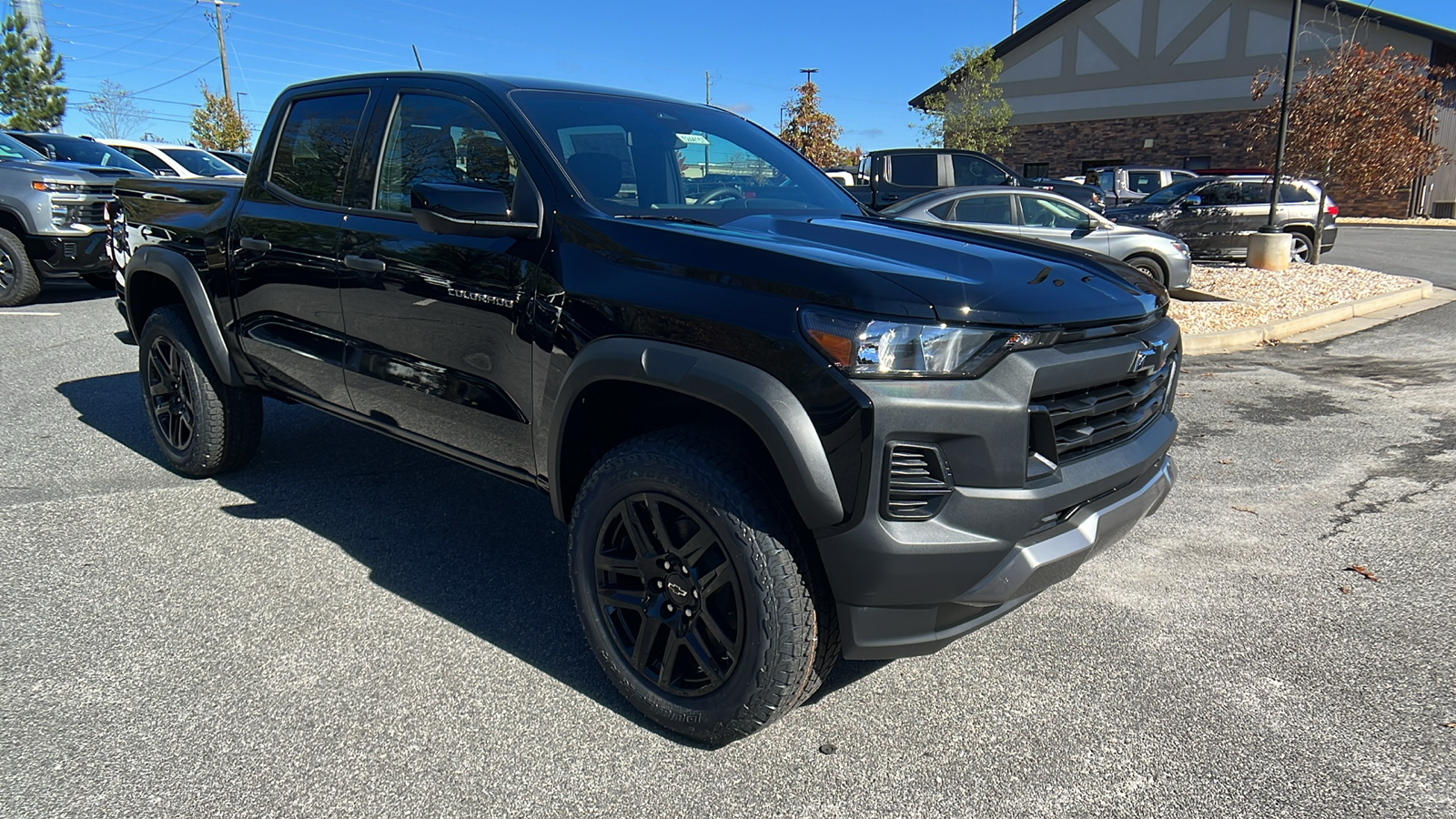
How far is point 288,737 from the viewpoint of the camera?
102 inches

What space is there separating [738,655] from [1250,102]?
119ft

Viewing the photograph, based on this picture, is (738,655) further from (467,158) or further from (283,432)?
(283,432)

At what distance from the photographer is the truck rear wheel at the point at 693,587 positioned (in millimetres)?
2336

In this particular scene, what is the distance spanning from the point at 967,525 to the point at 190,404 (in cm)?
389

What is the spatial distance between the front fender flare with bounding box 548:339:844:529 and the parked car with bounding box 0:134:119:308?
31.1 ft

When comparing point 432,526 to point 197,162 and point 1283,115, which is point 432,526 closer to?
point 1283,115

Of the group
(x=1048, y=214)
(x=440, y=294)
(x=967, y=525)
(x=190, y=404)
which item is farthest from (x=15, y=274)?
(x=1048, y=214)

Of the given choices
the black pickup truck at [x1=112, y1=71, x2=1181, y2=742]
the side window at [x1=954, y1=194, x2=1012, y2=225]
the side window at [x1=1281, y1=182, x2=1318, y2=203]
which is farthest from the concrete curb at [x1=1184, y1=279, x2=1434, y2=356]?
the black pickup truck at [x1=112, y1=71, x2=1181, y2=742]

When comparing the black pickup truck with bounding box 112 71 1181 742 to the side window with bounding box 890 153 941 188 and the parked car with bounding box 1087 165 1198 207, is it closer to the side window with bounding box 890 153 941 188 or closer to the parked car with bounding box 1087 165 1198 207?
the side window with bounding box 890 153 941 188

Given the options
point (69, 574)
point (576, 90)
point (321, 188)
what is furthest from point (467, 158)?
point (69, 574)

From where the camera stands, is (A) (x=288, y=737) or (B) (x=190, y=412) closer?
(A) (x=288, y=737)

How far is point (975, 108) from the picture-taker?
3553 cm

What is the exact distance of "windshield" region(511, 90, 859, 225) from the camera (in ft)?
9.96

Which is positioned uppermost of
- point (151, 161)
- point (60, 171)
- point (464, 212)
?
point (151, 161)
